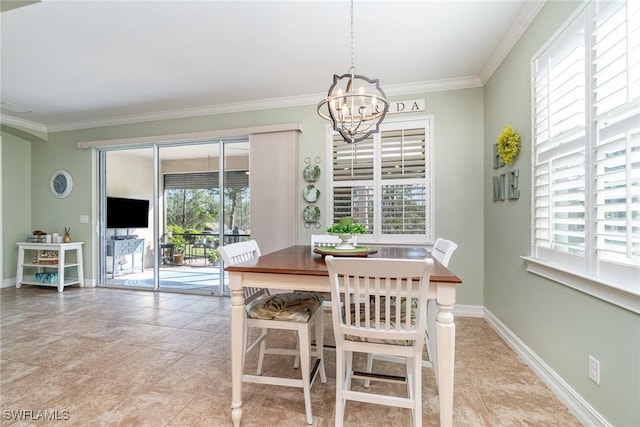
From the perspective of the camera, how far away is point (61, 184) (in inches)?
192

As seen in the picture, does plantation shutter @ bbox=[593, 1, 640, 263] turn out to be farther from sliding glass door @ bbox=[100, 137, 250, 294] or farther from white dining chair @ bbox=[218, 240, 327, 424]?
sliding glass door @ bbox=[100, 137, 250, 294]

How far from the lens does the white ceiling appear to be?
2219 millimetres

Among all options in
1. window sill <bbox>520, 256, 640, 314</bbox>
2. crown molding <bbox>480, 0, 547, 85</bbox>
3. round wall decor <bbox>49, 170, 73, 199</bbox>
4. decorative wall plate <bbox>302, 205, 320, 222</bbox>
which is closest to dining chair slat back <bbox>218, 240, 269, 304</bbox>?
decorative wall plate <bbox>302, 205, 320, 222</bbox>

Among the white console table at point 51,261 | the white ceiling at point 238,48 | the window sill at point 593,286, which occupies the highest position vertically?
the white ceiling at point 238,48

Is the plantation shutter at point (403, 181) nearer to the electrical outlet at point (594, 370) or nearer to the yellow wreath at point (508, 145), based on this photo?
the yellow wreath at point (508, 145)

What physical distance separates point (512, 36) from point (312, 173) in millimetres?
2363

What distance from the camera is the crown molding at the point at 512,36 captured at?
2.13 meters

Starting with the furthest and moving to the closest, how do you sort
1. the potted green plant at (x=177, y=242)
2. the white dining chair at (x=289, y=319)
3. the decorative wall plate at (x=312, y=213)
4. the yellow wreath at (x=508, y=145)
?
the potted green plant at (x=177, y=242) < the decorative wall plate at (x=312, y=213) < the yellow wreath at (x=508, y=145) < the white dining chair at (x=289, y=319)

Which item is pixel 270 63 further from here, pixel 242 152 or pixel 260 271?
pixel 260 271

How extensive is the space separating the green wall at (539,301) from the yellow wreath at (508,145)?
50mm

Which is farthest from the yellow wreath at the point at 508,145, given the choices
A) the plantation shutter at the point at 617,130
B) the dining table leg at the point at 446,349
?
the dining table leg at the point at 446,349

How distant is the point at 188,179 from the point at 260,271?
3.50 meters

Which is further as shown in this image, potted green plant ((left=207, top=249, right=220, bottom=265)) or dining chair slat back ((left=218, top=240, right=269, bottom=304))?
potted green plant ((left=207, top=249, right=220, bottom=265))

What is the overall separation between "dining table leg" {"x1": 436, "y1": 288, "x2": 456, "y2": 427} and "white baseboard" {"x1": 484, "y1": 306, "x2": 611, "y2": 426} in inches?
32.3
